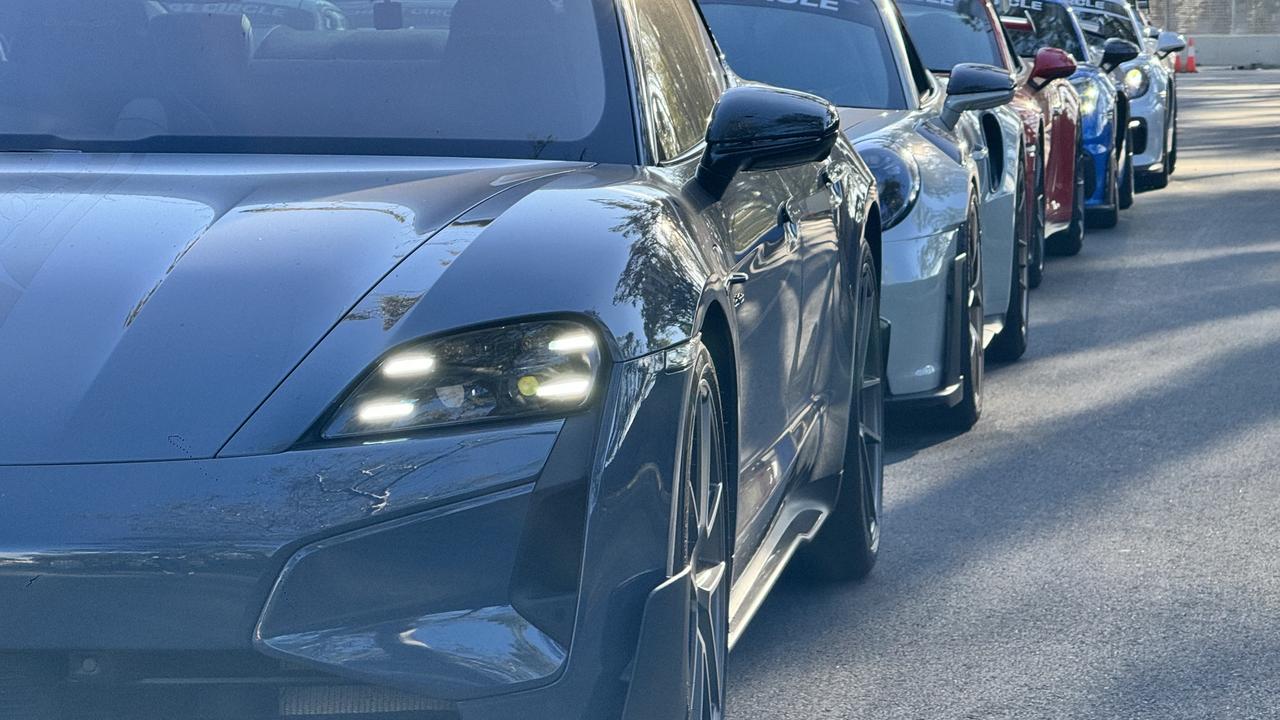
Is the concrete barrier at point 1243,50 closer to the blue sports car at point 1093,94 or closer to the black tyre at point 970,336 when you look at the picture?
the blue sports car at point 1093,94

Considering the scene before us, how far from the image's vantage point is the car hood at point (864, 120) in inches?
273

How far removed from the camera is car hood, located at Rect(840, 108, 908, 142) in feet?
22.8

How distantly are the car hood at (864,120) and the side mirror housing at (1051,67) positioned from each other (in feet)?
10.1

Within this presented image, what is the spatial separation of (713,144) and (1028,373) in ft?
17.0

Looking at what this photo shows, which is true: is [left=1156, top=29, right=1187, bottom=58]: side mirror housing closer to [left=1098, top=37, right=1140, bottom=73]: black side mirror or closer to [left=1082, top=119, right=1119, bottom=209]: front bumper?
[left=1082, top=119, right=1119, bottom=209]: front bumper

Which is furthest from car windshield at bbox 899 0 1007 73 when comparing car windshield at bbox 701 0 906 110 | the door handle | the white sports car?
the door handle

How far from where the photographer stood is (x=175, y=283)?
290cm

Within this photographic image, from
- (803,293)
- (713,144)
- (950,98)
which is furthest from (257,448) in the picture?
(950,98)

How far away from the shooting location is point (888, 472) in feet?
21.5

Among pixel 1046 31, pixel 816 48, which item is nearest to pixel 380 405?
pixel 816 48

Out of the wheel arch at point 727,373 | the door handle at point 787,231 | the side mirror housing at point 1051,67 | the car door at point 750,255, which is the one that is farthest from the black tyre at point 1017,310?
the wheel arch at point 727,373

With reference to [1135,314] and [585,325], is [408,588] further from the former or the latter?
[1135,314]

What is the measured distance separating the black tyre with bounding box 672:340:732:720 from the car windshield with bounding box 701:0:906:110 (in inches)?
168

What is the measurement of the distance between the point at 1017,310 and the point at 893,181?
2.20m
